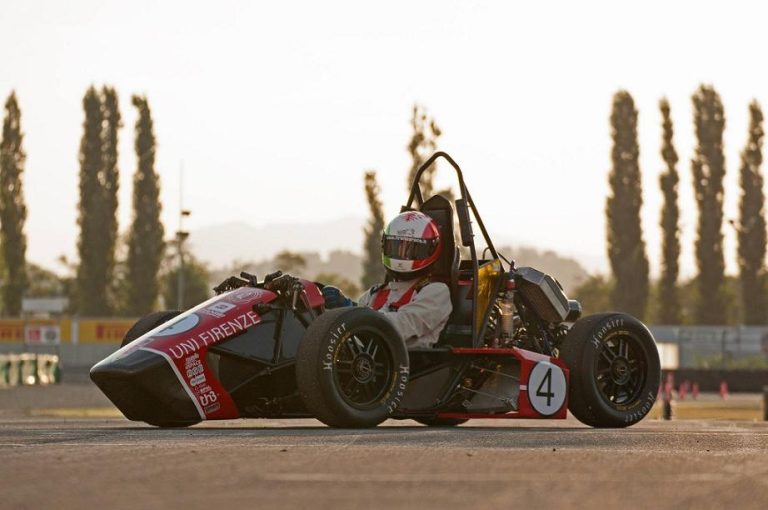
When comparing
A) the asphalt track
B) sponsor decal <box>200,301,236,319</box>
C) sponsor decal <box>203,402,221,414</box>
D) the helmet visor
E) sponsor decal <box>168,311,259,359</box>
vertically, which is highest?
the helmet visor

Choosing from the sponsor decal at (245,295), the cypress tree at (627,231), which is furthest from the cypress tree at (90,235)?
the sponsor decal at (245,295)

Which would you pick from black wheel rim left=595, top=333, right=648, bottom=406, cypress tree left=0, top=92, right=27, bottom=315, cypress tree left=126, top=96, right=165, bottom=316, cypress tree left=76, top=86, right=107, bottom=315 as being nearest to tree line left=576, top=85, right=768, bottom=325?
cypress tree left=126, top=96, right=165, bottom=316

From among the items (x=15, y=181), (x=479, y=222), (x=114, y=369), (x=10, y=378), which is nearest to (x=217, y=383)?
(x=114, y=369)

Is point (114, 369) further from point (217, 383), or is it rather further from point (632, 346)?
point (632, 346)

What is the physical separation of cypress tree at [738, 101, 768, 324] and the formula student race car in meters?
70.7

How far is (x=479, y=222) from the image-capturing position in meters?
14.4

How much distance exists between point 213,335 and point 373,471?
4.73 metres

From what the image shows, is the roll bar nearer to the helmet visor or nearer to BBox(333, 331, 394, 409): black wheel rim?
the helmet visor

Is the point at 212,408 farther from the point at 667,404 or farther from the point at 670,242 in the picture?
the point at 670,242

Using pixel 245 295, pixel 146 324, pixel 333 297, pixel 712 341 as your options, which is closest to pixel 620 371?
pixel 333 297

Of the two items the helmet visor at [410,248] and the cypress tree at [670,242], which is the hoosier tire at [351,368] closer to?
the helmet visor at [410,248]

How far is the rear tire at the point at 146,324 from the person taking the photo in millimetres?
13039

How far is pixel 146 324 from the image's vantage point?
13133mm

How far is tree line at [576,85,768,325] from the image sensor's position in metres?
82.5
